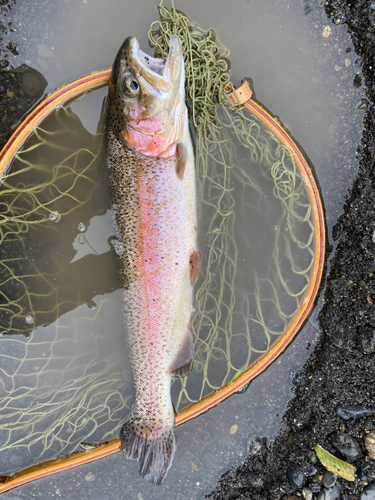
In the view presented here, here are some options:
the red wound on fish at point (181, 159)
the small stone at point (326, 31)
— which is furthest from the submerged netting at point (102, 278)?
the small stone at point (326, 31)

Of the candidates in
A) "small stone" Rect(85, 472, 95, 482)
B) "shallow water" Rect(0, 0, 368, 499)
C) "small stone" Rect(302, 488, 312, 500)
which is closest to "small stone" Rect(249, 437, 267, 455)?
"shallow water" Rect(0, 0, 368, 499)

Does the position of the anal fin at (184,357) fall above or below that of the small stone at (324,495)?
above

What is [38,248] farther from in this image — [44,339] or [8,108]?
[8,108]

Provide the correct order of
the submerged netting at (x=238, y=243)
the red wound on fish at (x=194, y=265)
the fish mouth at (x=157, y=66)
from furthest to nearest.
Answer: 1. the submerged netting at (x=238, y=243)
2. the red wound on fish at (x=194, y=265)
3. the fish mouth at (x=157, y=66)

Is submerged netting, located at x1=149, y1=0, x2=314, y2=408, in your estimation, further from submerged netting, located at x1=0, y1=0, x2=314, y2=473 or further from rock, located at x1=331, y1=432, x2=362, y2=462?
rock, located at x1=331, y1=432, x2=362, y2=462

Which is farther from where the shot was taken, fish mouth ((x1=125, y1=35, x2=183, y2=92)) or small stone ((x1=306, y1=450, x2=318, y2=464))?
small stone ((x1=306, y1=450, x2=318, y2=464))

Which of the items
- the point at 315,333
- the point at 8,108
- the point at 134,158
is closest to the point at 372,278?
the point at 315,333

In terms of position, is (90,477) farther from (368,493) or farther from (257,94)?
(257,94)

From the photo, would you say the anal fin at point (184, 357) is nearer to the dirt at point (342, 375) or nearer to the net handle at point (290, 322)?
the net handle at point (290, 322)
